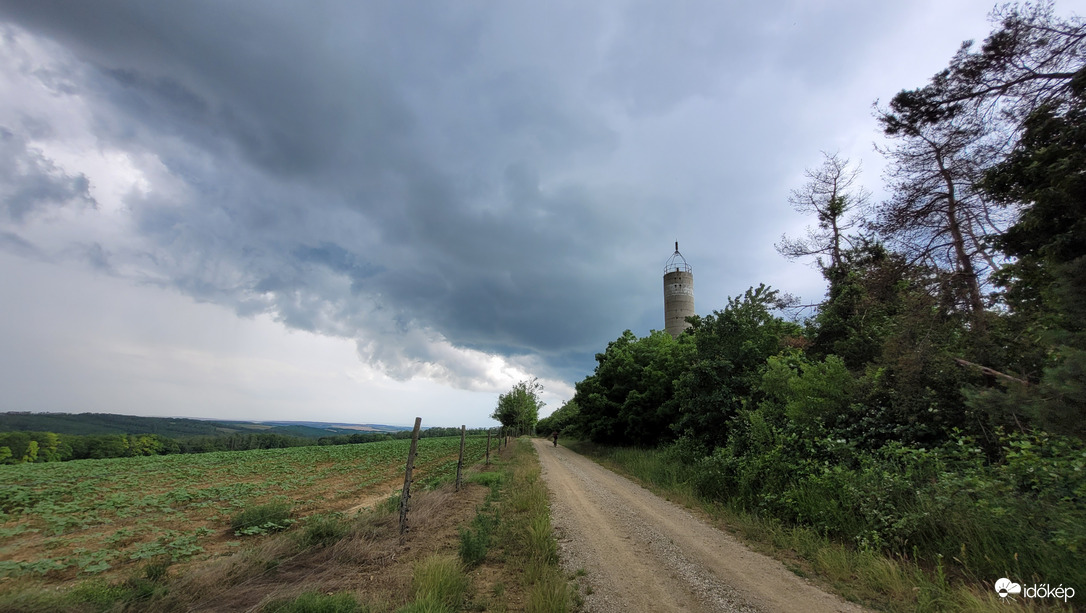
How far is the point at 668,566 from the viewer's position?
577 centimetres

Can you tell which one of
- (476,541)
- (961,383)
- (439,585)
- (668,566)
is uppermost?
(961,383)

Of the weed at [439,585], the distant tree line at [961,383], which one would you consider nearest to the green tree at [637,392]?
the distant tree line at [961,383]

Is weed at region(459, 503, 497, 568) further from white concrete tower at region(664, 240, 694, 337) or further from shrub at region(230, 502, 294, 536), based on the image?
white concrete tower at region(664, 240, 694, 337)

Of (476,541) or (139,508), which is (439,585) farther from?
(139,508)

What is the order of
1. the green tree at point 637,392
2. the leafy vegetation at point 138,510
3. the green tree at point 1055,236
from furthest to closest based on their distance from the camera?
the green tree at point 637,392
the leafy vegetation at point 138,510
the green tree at point 1055,236

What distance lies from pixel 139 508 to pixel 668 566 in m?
13.0

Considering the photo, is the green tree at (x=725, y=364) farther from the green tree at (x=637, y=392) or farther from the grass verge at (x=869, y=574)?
the grass verge at (x=869, y=574)

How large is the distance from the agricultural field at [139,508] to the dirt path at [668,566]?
20.6 feet

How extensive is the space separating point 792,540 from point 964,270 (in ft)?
25.6

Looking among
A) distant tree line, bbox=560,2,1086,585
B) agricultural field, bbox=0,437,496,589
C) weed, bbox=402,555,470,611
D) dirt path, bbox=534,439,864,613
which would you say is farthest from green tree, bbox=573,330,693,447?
weed, bbox=402,555,470,611

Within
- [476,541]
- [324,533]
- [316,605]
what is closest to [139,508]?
[324,533]

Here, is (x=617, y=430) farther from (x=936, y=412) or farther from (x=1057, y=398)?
(x=1057, y=398)

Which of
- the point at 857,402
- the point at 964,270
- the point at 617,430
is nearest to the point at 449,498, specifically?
the point at 857,402

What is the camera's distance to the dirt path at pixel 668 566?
457cm
